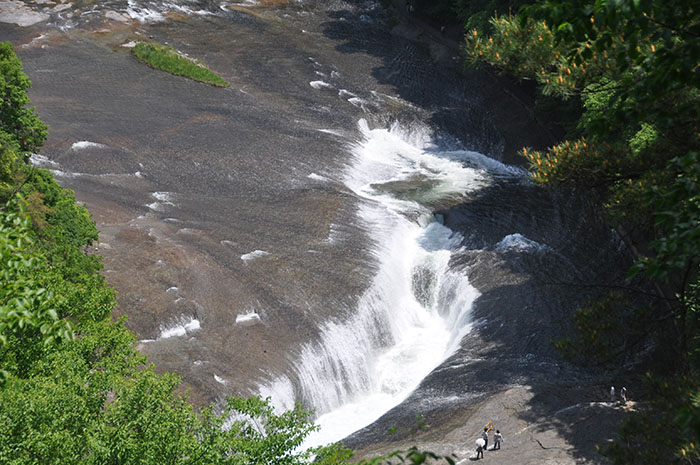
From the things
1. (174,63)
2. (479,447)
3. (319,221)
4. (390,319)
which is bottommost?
(390,319)

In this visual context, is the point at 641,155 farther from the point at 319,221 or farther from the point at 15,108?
the point at 15,108

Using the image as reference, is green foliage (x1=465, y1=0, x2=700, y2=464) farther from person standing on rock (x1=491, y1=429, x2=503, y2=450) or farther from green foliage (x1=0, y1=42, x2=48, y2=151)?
green foliage (x1=0, y1=42, x2=48, y2=151)

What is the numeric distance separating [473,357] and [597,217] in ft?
31.5

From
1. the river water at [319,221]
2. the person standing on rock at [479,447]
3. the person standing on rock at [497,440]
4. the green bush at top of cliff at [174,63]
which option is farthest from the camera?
the green bush at top of cliff at [174,63]

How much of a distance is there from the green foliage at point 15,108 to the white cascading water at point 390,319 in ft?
38.7

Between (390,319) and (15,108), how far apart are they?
14143 millimetres

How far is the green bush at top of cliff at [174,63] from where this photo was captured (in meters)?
37.2

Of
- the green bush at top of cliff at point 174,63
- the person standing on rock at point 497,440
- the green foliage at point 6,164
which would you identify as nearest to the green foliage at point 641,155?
the person standing on rock at point 497,440

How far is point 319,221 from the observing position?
25.5 m

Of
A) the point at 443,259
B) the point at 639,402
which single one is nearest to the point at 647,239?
the point at 443,259

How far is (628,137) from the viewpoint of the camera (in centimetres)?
2266

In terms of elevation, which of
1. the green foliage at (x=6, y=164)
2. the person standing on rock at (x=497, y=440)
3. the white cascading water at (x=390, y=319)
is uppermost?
the green foliage at (x=6, y=164)

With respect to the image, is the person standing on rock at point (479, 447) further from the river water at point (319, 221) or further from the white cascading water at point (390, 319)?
the white cascading water at point (390, 319)

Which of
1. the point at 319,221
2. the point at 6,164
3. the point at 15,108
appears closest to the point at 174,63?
the point at 15,108
